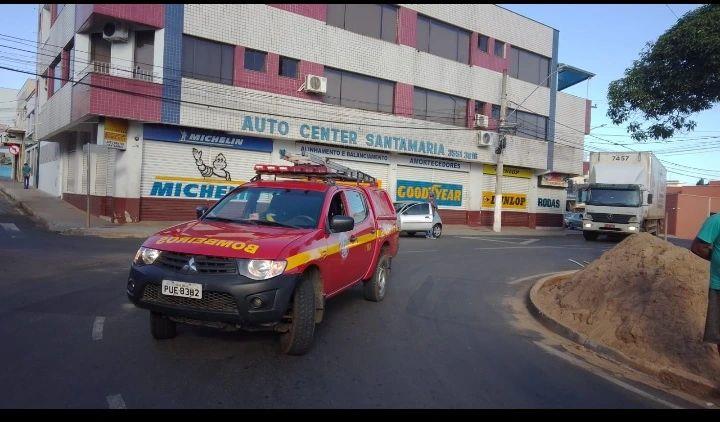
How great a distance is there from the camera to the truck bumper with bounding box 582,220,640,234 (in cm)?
2323

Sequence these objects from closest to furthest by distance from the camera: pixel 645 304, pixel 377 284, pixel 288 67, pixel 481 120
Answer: pixel 645 304
pixel 377 284
pixel 288 67
pixel 481 120

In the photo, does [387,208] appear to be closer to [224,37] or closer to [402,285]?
[402,285]

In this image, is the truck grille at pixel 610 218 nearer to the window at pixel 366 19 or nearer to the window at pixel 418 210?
the window at pixel 418 210

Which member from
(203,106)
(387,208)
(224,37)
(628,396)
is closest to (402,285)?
(387,208)

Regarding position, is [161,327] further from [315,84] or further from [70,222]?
[315,84]

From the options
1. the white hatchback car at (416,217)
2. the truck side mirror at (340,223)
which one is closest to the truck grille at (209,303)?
the truck side mirror at (340,223)

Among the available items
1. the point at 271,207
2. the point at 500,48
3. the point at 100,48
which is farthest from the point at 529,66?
the point at 271,207

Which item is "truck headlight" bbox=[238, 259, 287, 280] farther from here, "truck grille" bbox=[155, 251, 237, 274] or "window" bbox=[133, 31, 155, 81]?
"window" bbox=[133, 31, 155, 81]

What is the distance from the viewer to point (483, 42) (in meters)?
30.8

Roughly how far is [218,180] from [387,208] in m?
14.1

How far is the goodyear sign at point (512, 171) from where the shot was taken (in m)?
32.4

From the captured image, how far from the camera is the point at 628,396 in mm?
4844

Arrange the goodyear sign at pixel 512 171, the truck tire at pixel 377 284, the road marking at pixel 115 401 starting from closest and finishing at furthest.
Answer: the road marking at pixel 115 401 < the truck tire at pixel 377 284 < the goodyear sign at pixel 512 171

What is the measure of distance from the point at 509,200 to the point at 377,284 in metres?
27.3
